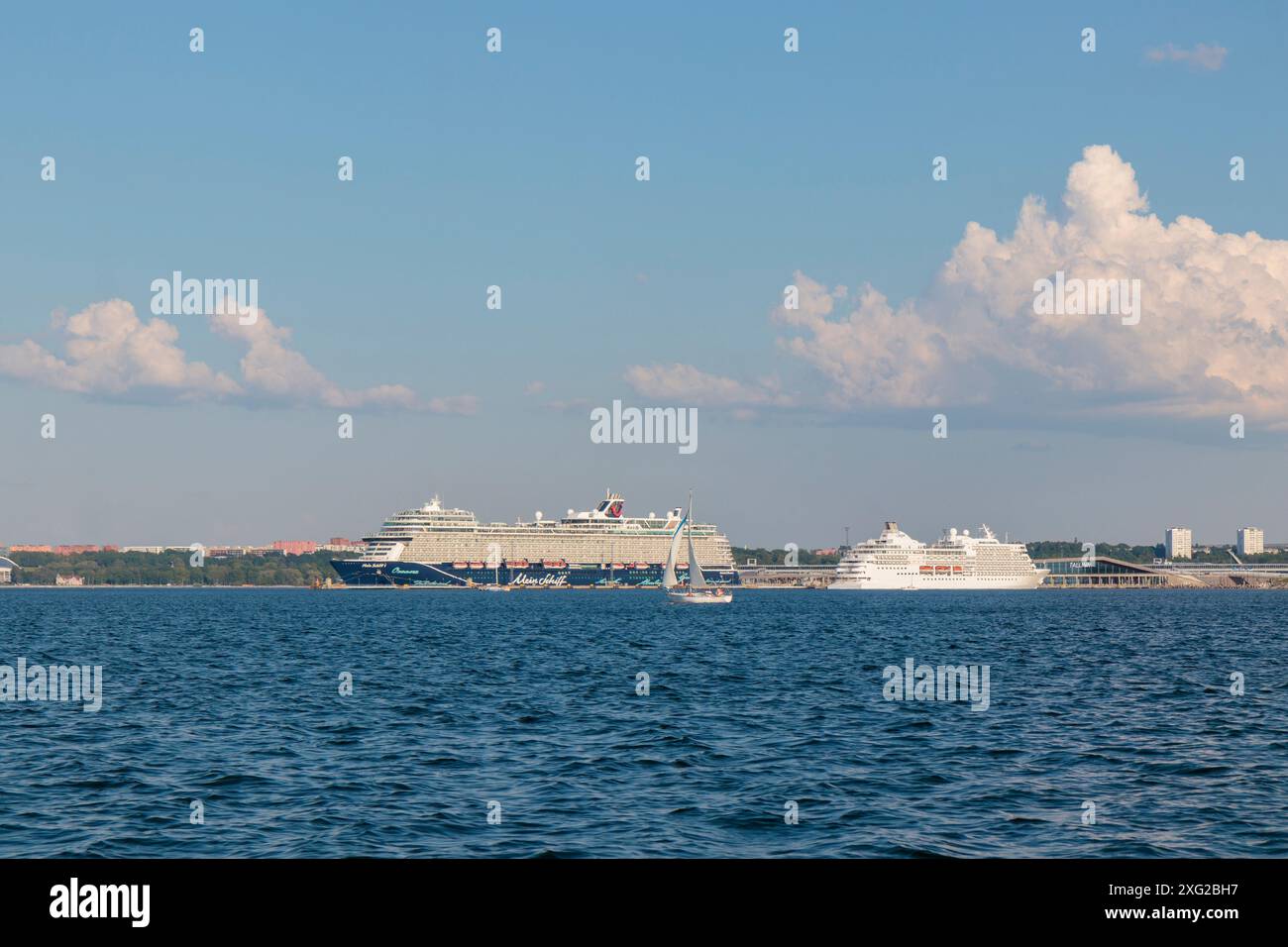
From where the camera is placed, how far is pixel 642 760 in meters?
27.6

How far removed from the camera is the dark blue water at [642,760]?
787 inches

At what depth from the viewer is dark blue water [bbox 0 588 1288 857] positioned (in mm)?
19984
